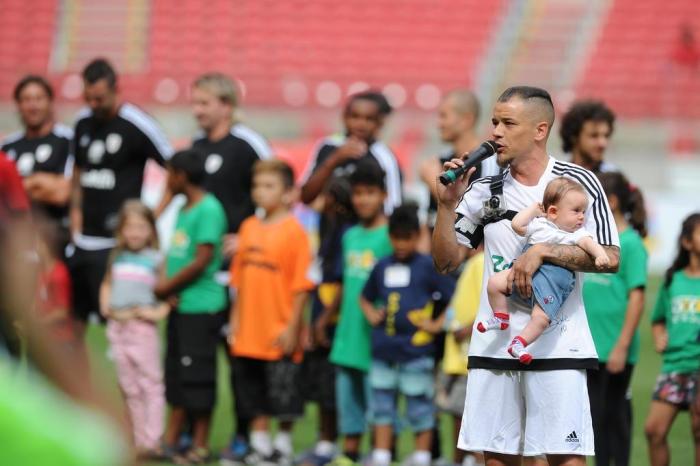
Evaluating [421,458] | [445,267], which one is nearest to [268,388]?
[421,458]

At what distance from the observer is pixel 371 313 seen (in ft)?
24.0

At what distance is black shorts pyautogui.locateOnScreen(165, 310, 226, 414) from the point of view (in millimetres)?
7801

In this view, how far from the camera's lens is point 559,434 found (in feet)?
15.8

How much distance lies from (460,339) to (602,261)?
2.65m

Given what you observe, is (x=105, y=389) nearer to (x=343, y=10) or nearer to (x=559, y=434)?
(x=559, y=434)

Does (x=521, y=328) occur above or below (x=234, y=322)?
above

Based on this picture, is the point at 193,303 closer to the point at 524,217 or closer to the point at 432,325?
the point at 432,325

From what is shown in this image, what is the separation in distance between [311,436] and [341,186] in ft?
6.58

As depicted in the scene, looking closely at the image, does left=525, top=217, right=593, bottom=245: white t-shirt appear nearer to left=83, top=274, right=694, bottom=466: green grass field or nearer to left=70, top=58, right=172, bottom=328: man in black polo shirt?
left=83, top=274, right=694, bottom=466: green grass field

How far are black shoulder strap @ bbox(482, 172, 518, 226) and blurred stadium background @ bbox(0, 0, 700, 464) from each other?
45.5 feet

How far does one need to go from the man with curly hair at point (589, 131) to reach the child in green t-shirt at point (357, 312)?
1.27 meters

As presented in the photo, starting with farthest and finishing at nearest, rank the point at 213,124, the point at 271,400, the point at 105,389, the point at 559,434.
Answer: the point at 213,124, the point at 271,400, the point at 559,434, the point at 105,389

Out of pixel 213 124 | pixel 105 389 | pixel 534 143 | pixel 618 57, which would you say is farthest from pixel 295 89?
pixel 105 389

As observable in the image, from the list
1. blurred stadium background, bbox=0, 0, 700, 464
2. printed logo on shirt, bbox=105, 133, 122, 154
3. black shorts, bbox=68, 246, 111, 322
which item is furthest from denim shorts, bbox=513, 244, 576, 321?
blurred stadium background, bbox=0, 0, 700, 464
